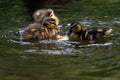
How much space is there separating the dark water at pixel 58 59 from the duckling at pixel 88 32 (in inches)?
4.6

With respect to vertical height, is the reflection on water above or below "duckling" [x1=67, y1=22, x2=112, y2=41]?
below

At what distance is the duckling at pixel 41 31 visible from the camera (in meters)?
5.59

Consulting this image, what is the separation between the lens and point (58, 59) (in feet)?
14.9

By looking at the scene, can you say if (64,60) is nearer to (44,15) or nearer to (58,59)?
(58,59)

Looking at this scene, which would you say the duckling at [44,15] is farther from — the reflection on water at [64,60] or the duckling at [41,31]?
the reflection on water at [64,60]

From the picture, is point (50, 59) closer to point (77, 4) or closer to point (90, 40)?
point (90, 40)

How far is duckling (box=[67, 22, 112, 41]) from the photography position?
5.52m

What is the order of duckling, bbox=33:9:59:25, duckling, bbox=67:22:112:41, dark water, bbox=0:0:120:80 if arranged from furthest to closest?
duckling, bbox=33:9:59:25 → duckling, bbox=67:22:112:41 → dark water, bbox=0:0:120:80

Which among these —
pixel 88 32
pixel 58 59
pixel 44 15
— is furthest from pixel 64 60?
pixel 44 15

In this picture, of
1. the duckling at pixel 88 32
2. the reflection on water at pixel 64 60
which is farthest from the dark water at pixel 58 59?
the duckling at pixel 88 32

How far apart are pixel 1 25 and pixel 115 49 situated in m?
1.99

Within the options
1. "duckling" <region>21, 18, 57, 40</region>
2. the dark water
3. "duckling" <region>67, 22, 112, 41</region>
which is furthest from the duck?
"duckling" <region>67, 22, 112, 41</region>

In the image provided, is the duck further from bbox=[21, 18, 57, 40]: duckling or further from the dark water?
the dark water

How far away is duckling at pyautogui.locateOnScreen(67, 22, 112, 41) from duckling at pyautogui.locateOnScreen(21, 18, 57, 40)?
0.24 meters
